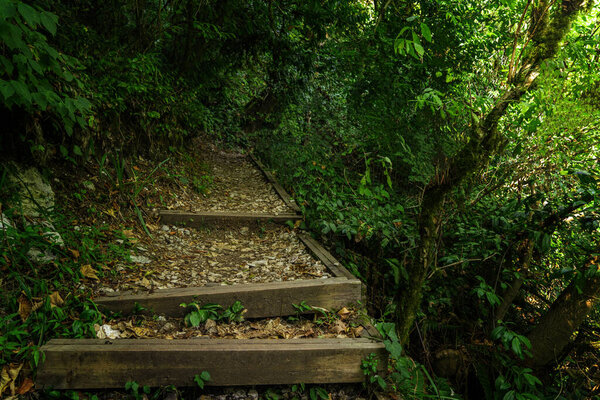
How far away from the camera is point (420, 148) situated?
15.6 ft

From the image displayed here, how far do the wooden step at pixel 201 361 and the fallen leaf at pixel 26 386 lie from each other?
39 millimetres

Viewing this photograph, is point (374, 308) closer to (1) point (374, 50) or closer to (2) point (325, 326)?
(2) point (325, 326)

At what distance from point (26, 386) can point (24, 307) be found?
52 centimetres

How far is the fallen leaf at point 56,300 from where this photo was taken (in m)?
2.16

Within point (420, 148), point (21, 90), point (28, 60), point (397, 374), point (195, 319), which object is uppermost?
point (28, 60)

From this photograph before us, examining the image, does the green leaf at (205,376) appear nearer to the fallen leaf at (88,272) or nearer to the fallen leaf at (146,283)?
the fallen leaf at (146,283)

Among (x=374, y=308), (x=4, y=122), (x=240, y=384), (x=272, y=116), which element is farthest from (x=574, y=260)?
(x=272, y=116)

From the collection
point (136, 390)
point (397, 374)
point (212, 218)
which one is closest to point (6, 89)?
point (136, 390)

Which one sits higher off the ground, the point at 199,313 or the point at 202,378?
the point at 199,313

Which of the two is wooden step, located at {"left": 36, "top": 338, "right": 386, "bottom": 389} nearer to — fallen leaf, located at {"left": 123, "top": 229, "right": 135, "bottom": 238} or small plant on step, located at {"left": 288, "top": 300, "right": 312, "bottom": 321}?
small plant on step, located at {"left": 288, "top": 300, "right": 312, "bottom": 321}

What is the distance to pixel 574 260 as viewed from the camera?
339cm

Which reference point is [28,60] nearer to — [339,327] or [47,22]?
[47,22]

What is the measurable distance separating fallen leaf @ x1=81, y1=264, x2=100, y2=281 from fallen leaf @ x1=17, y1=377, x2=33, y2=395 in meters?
0.82

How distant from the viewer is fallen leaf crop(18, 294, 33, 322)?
2029mm
